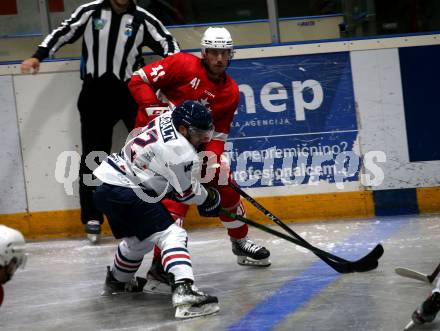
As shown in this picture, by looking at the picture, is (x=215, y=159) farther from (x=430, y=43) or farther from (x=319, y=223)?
(x=430, y=43)

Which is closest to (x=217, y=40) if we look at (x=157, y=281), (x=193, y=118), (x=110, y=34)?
(x=193, y=118)

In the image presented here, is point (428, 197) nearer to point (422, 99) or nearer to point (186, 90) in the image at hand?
point (422, 99)

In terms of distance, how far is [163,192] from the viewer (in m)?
3.94

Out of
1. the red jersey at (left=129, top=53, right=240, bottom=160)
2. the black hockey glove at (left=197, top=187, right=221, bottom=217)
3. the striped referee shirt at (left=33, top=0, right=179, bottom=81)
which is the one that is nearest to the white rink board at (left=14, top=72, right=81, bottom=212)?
the striped referee shirt at (left=33, top=0, right=179, bottom=81)

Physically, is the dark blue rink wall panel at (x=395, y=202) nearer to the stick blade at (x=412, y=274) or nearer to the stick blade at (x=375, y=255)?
the stick blade at (x=375, y=255)

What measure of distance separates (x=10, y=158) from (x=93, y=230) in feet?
2.64

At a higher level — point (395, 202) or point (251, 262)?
point (395, 202)

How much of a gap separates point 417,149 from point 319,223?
2.61ft

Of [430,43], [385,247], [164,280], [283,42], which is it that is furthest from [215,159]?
[430,43]

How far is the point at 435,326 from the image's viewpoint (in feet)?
10.8

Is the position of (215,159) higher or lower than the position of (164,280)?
higher

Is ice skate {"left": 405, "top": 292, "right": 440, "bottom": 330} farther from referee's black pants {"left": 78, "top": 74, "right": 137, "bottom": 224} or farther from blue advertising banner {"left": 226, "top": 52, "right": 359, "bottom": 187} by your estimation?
referee's black pants {"left": 78, "top": 74, "right": 137, "bottom": 224}

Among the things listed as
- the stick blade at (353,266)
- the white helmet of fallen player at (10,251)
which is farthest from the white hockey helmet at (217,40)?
the white helmet of fallen player at (10,251)

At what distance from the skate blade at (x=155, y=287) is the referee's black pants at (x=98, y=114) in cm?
145
